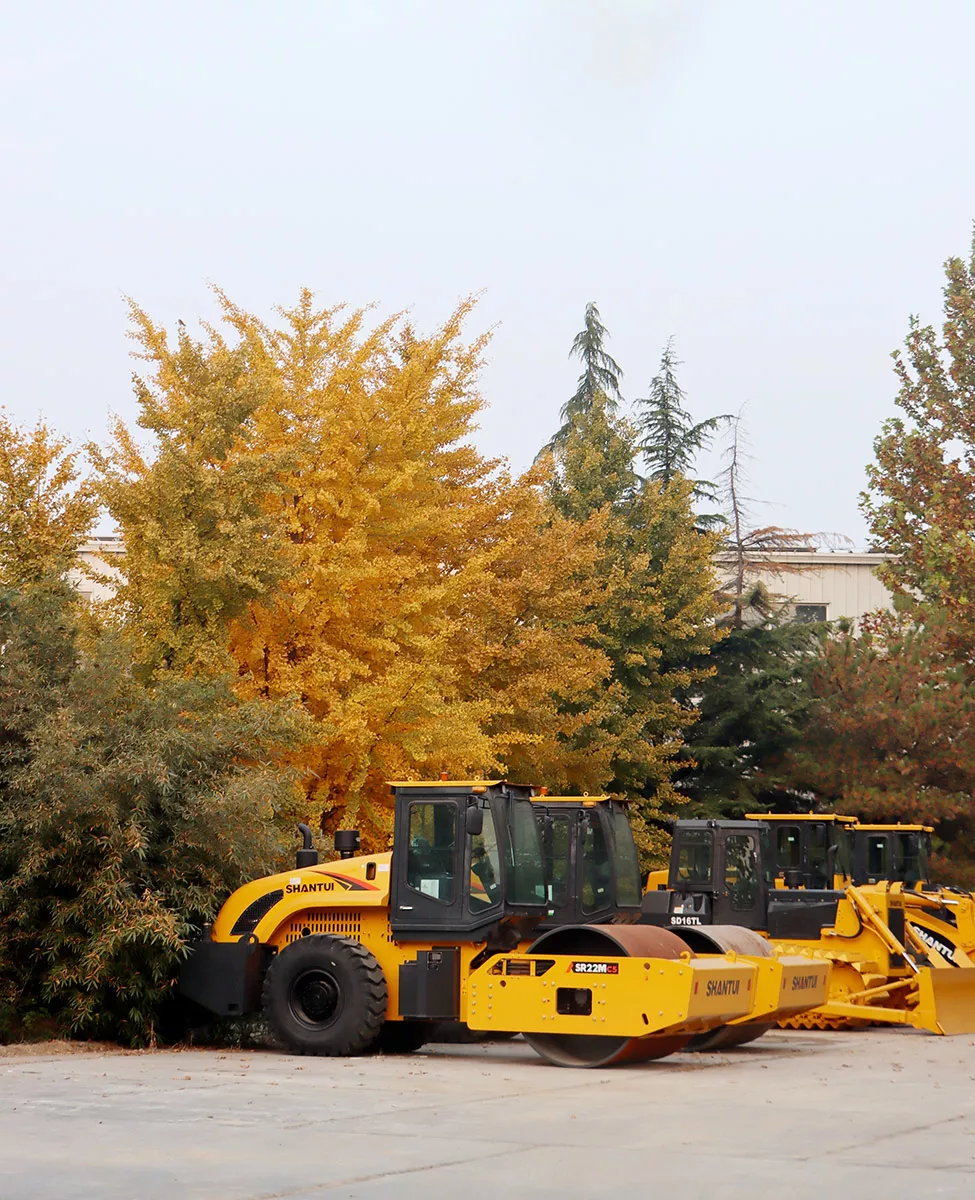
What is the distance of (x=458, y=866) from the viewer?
15688mm

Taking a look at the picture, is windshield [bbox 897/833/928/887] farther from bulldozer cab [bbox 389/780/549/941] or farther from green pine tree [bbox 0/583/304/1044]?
green pine tree [bbox 0/583/304/1044]

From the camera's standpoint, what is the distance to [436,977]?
15.6m

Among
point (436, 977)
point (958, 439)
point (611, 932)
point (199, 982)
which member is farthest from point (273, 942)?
point (958, 439)

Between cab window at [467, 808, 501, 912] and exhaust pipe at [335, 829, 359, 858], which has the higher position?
exhaust pipe at [335, 829, 359, 858]

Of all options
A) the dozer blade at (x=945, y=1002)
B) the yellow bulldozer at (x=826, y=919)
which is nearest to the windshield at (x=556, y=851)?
the yellow bulldozer at (x=826, y=919)

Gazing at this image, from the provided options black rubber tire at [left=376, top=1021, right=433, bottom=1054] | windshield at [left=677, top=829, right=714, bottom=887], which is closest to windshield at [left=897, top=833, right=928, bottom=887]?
windshield at [left=677, top=829, right=714, bottom=887]

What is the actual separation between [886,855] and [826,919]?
5278mm

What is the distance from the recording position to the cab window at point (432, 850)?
51.4 feet

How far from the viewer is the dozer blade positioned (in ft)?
58.8

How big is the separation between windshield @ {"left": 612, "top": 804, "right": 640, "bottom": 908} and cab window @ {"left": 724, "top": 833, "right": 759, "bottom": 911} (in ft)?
14.7

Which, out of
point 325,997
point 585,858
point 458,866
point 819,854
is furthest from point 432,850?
point 819,854

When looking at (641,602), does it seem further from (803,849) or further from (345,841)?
(345,841)

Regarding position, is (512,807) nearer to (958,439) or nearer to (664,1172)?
(664,1172)

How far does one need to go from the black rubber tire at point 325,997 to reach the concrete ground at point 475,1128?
36 centimetres
